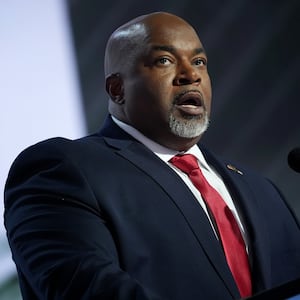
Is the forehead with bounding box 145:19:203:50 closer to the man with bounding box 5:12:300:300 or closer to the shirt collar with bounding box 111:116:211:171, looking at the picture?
the man with bounding box 5:12:300:300

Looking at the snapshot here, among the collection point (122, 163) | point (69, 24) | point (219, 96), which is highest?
point (69, 24)

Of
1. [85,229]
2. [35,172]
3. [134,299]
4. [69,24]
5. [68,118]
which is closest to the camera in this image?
[134,299]

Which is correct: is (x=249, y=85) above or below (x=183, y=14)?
below

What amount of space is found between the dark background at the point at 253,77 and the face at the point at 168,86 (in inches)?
28.0

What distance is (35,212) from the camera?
4.46ft

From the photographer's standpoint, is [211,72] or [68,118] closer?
[68,118]

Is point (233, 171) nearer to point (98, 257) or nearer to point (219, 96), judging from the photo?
point (98, 257)

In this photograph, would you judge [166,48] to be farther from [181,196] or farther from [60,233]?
[60,233]

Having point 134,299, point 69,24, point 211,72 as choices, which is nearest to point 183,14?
point 211,72

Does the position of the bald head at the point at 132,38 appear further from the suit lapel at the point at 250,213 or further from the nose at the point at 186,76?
the suit lapel at the point at 250,213

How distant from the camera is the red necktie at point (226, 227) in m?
1.45

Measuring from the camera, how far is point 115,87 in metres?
1.69

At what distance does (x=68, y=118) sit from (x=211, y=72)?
584mm

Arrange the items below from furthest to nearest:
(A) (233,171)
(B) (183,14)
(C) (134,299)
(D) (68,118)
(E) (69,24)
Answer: (B) (183,14)
(E) (69,24)
(D) (68,118)
(A) (233,171)
(C) (134,299)
